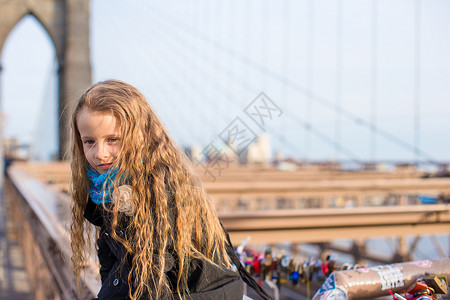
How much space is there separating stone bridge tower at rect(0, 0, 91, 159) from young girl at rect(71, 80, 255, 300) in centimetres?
711

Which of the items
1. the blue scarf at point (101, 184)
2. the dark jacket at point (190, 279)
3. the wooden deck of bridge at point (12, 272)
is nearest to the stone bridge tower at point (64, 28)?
the wooden deck of bridge at point (12, 272)

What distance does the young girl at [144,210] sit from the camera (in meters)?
0.83

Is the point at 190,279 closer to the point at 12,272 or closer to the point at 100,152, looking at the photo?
the point at 100,152

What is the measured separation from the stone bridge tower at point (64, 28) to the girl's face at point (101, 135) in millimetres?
7104

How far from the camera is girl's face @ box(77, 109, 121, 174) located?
0.91 metres

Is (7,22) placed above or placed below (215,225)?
above

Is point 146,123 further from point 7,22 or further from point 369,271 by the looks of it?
point 7,22

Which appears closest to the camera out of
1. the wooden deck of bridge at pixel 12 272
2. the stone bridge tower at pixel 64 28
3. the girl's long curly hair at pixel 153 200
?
the girl's long curly hair at pixel 153 200

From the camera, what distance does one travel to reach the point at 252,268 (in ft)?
4.95

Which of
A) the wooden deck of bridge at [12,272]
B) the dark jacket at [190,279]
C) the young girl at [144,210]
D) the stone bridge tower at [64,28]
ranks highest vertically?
the stone bridge tower at [64,28]

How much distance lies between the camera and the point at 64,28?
8109 mm

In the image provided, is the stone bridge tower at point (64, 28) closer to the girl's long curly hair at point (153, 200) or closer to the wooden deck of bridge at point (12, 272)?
the wooden deck of bridge at point (12, 272)

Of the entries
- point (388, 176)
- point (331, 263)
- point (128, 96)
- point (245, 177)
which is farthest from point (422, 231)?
point (388, 176)

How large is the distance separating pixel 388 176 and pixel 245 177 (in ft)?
8.29
